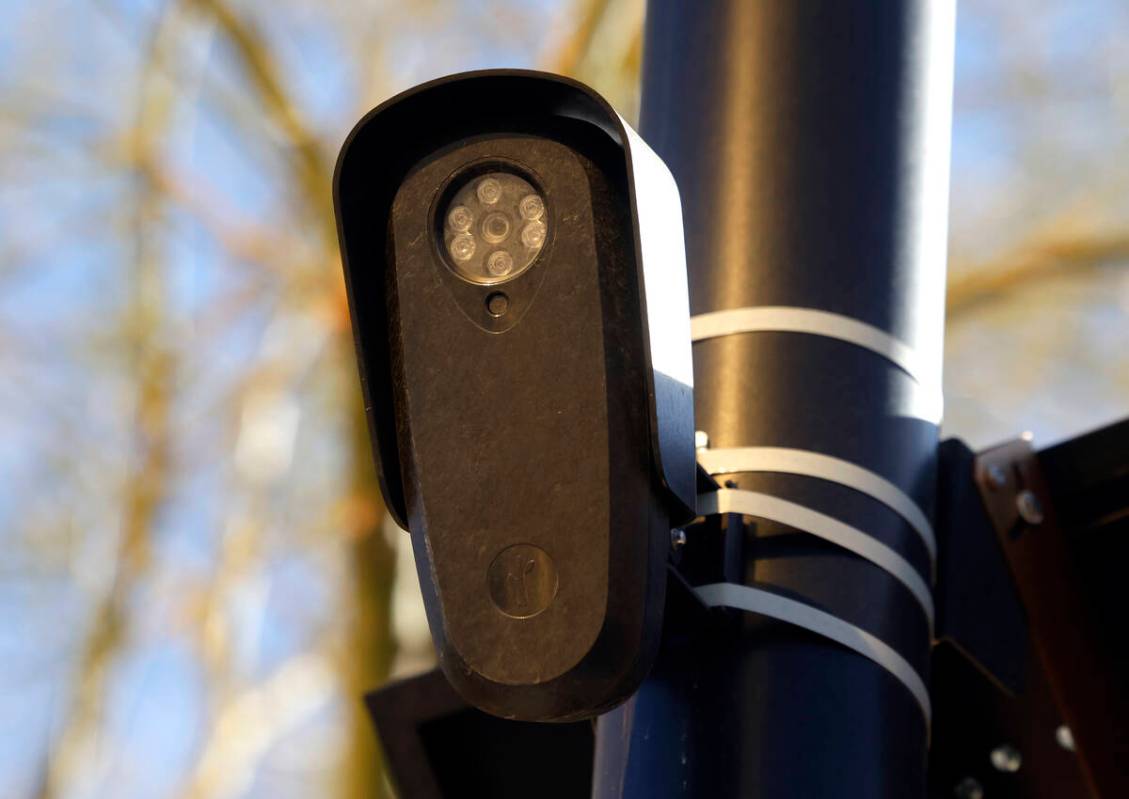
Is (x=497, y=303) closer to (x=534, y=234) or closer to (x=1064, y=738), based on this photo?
(x=534, y=234)

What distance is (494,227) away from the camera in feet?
2.33

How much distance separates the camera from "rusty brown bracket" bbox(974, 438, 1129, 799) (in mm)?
936

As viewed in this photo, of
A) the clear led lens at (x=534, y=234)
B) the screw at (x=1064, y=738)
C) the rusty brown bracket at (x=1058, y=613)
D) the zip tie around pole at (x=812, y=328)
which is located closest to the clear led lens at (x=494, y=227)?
the clear led lens at (x=534, y=234)

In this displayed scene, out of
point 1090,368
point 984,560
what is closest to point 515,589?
point 984,560

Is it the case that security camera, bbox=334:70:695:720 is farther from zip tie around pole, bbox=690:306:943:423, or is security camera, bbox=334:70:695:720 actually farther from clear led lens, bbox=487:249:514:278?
zip tie around pole, bbox=690:306:943:423

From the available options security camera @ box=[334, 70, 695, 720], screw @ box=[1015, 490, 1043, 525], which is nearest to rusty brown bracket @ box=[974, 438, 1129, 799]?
screw @ box=[1015, 490, 1043, 525]

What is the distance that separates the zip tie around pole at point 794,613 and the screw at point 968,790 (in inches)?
13.0

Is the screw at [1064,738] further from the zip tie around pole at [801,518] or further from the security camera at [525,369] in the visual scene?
the security camera at [525,369]

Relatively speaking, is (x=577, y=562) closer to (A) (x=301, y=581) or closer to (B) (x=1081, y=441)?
(B) (x=1081, y=441)

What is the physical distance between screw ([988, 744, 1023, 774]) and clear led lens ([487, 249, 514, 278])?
55cm

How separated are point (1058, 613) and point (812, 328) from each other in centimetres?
27

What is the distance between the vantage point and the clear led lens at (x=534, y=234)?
70 cm

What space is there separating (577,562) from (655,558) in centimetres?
4

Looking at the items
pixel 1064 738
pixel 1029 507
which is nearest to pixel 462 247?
pixel 1029 507
